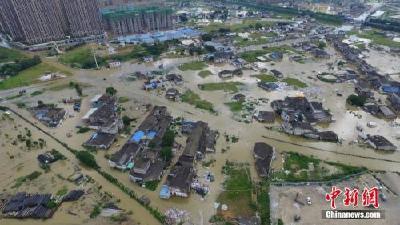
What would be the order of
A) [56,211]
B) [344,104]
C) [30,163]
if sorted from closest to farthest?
[56,211] → [30,163] → [344,104]

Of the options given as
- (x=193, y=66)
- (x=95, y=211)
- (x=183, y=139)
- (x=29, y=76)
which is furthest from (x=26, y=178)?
(x=193, y=66)

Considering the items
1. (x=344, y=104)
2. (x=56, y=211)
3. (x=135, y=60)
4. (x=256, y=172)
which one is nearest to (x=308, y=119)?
(x=344, y=104)

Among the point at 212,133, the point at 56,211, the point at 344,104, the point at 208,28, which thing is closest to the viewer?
the point at 56,211

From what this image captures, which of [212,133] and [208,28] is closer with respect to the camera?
[212,133]

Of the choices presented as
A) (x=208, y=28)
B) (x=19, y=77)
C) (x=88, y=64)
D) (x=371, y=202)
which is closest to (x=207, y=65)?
(x=88, y=64)

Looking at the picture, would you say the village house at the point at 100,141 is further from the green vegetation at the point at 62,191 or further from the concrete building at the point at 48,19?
the concrete building at the point at 48,19

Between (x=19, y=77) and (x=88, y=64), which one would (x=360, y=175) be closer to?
(x=88, y=64)

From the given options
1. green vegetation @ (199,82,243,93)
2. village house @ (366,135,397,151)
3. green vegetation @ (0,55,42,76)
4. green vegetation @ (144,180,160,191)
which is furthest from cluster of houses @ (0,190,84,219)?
green vegetation @ (0,55,42,76)
